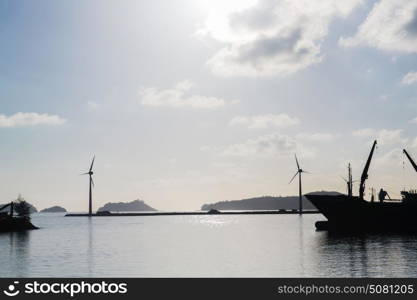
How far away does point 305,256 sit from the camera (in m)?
64.1

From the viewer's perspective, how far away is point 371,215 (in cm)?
11912

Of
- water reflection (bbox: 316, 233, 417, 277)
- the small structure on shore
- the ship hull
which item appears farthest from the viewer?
the small structure on shore

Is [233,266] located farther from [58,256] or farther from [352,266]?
[58,256]

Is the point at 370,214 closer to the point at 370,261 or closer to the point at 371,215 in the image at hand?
the point at 371,215

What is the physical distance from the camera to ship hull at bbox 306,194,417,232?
117 meters

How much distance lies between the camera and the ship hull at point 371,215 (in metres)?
117

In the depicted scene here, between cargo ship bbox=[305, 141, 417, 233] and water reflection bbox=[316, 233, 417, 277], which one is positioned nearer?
water reflection bbox=[316, 233, 417, 277]

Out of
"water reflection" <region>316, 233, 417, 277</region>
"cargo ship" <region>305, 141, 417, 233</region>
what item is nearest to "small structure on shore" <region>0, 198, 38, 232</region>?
"cargo ship" <region>305, 141, 417, 233</region>

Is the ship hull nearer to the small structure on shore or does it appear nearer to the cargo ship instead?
the cargo ship

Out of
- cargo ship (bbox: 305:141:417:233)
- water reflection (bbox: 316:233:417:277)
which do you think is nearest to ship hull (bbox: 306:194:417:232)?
cargo ship (bbox: 305:141:417:233)

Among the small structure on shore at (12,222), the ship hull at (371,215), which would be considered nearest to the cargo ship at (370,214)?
the ship hull at (371,215)

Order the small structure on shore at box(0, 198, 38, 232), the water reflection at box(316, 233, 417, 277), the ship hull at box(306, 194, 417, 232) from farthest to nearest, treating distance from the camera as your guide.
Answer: the small structure on shore at box(0, 198, 38, 232), the ship hull at box(306, 194, 417, 232), the water reflection at box(316, 233, 417, 277)

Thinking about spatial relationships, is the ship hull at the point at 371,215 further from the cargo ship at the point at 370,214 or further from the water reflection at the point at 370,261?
the water reflection at the point at 370,261

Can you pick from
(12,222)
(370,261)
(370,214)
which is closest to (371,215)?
(370,214)
